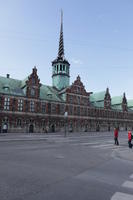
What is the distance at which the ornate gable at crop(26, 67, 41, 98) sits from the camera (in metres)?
39.6

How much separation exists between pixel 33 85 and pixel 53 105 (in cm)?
840

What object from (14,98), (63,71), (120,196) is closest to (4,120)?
(14,98)

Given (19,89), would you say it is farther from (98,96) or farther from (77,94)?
(98,96)

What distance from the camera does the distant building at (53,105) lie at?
36844mm

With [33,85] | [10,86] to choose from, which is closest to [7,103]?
[10,86]

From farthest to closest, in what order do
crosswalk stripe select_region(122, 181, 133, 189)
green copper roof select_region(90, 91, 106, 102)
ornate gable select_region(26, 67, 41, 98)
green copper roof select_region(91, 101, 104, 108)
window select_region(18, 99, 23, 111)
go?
1. green copper roof select_region(90, 91, 106, 102)
2. green copper roof select_region(91, 101, 104, 108)
3. ornate gable select_region(26, 67, 41, 98)
4. window select_region(18, 99, 23, 111)
5. crosswalk stripe select_region(122, 181, 133, 189)

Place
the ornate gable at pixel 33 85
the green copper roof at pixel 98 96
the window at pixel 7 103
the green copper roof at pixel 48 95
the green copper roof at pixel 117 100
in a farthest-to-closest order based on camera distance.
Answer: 1. the green copper roof at pixel 117 100
2. the green copper roof at pixel 98 96
3. the green copper roof at pixel 48 95
4. the ornate gable at pixel 33 85
5. the window at pixel 7 103

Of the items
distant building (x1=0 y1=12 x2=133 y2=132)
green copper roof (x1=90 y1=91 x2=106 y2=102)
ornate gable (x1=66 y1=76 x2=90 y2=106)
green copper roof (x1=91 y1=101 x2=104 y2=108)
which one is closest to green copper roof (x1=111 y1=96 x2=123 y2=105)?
distant building (x1=0 y1=12 x2=133 y2=132)

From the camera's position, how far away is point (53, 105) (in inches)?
1748

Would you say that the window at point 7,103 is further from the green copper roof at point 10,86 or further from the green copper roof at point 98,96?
the green copper roof at point 98,96

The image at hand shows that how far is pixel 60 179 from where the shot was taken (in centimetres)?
598

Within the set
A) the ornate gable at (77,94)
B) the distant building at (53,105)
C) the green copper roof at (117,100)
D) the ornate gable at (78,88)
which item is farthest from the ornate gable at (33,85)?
the green copper roof at (117,100)

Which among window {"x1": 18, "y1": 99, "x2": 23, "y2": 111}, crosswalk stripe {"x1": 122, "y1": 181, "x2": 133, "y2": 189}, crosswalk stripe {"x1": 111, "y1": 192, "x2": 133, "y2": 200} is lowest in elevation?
crosswalk stripe {"x1": 122, "y1": 181, "x2": 133, "y2": 189}

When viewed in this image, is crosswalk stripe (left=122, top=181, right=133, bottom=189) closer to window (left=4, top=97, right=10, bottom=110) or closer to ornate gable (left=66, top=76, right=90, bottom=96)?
window (left=4, top=97, right=10, bottom=110)
